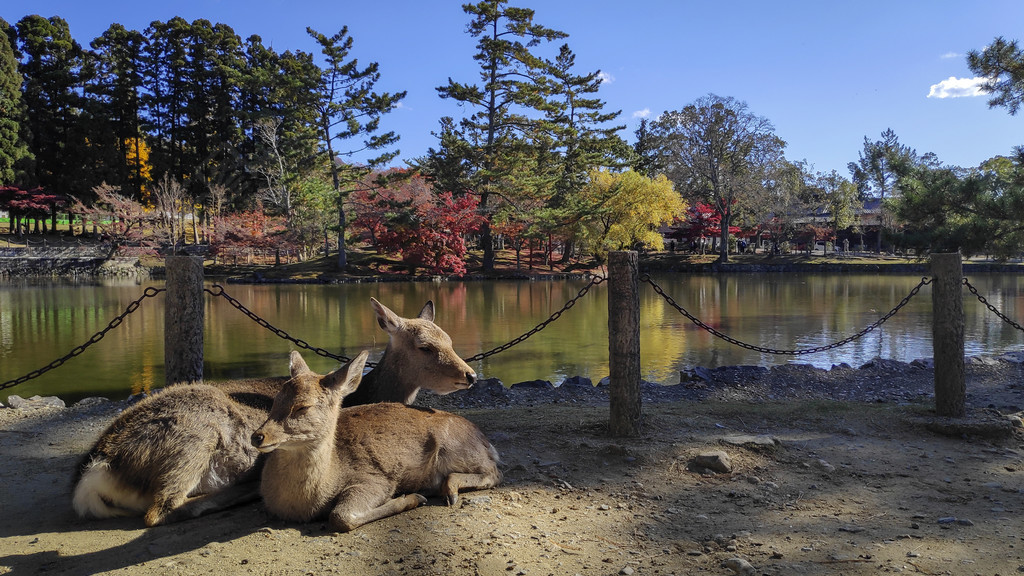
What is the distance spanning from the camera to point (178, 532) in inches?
134

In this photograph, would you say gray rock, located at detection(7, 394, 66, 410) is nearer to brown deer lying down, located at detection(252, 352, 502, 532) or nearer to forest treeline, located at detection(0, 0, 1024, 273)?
brown deer lying down, located at detection(252, 352, 502, 532)

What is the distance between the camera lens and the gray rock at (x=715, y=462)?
14.6 feet

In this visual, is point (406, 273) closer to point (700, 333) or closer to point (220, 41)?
point (220, 41)

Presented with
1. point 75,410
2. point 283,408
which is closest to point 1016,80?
point 283,408

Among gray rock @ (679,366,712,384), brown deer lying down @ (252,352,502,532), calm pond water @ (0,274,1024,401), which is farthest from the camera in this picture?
calm pond water @ (0,274,1024,401)

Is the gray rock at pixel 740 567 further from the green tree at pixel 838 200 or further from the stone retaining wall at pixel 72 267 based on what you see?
the green tree at pixel 838 200

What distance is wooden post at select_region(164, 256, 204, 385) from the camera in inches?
208

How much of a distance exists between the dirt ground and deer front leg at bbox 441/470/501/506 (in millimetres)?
47

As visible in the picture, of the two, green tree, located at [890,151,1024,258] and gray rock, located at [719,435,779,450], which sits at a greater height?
green tree, located at [890,151,1024,258]

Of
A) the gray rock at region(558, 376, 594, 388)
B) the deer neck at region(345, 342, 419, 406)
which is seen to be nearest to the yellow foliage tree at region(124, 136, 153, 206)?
the gray rock at region(558, 376, 594, 388)

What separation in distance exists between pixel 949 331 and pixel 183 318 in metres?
6.63

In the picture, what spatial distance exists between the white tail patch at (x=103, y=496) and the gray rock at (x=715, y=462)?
3359mm

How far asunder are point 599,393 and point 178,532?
566cm

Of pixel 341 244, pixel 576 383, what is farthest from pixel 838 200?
pixel 576 383
